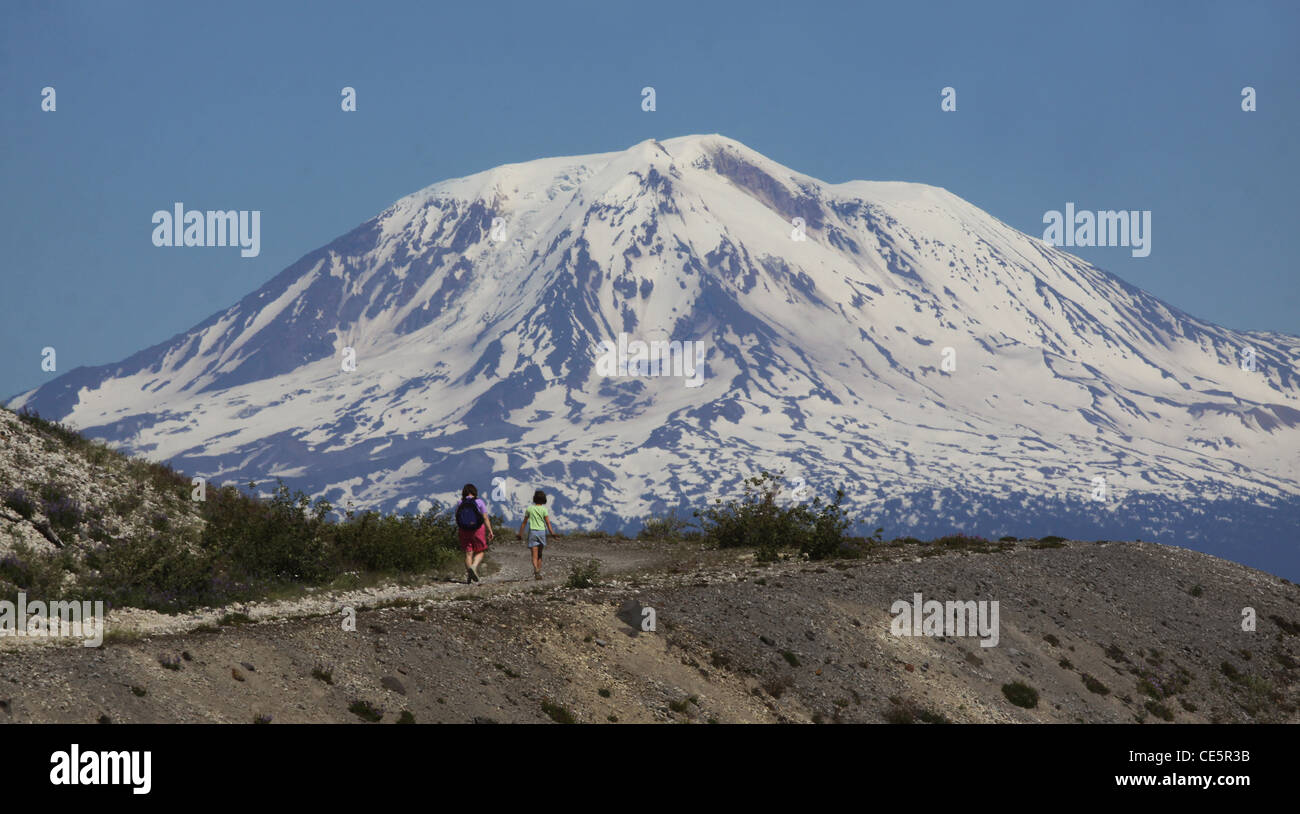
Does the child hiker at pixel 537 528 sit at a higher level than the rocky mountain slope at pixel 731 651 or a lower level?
higher

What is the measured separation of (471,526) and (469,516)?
0.29 m

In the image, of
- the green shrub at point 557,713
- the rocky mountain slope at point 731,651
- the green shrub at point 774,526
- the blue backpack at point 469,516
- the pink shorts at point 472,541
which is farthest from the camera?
the green shrub at point 774,526

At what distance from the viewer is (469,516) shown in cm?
2961

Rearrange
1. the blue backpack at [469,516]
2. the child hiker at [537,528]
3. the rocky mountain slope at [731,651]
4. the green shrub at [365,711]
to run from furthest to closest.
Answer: the child hiker at [537,528] → the blue backpack at [469,516] → the green shrub at [365,711] → the rocky mountain slope at [731,651]

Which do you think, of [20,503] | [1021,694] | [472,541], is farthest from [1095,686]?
[20,503]

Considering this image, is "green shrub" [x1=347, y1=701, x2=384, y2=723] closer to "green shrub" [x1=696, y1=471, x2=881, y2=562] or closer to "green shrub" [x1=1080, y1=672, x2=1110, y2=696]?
"green shrub" [x1=1080, y1=672, x2=1110, y2=696]

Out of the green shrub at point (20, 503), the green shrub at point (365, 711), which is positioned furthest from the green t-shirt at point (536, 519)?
the green shrub at point (365, 711)

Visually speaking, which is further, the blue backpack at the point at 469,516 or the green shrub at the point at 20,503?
the blue backpack at the point at 469,516

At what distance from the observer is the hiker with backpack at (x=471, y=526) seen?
97.2 feet

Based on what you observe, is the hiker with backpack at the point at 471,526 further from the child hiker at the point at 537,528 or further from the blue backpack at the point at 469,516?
the child hiker at the point at 537,528

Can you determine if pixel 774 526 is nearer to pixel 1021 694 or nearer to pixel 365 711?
pixel 1021 694
